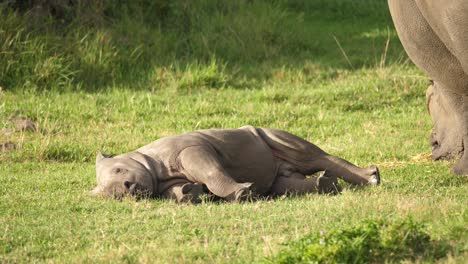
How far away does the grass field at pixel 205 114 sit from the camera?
647 centimetres

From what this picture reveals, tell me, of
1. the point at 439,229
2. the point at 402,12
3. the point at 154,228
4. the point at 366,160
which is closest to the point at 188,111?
the point at 366,160

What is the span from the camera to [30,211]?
7.70 m

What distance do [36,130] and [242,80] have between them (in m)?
3.48

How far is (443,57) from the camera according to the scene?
8.45 m

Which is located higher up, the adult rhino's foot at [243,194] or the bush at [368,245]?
the bush at [368,245]

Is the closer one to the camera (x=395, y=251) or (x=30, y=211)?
(x=395, y=251)

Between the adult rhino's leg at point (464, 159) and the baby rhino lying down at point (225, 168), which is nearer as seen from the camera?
the baby rhino lying down at point (225, 168)

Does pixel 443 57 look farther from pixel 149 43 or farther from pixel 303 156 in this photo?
pixel 149 43

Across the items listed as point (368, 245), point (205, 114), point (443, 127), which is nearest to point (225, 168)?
point (443, 127)

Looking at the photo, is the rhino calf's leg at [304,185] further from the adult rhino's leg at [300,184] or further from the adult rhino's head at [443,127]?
the adult rhino's head at [443,127]

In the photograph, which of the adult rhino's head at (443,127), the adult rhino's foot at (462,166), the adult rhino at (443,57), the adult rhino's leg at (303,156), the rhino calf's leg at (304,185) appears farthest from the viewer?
the adult rhino's head at (443,127)

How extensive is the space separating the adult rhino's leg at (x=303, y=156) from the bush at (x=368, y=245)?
263 centimetres

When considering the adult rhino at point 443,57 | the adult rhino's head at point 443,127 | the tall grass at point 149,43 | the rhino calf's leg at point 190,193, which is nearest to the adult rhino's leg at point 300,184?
the rhino calf's leg at point 190,193

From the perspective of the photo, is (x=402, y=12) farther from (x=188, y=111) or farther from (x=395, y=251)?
(x=188, y=111)
